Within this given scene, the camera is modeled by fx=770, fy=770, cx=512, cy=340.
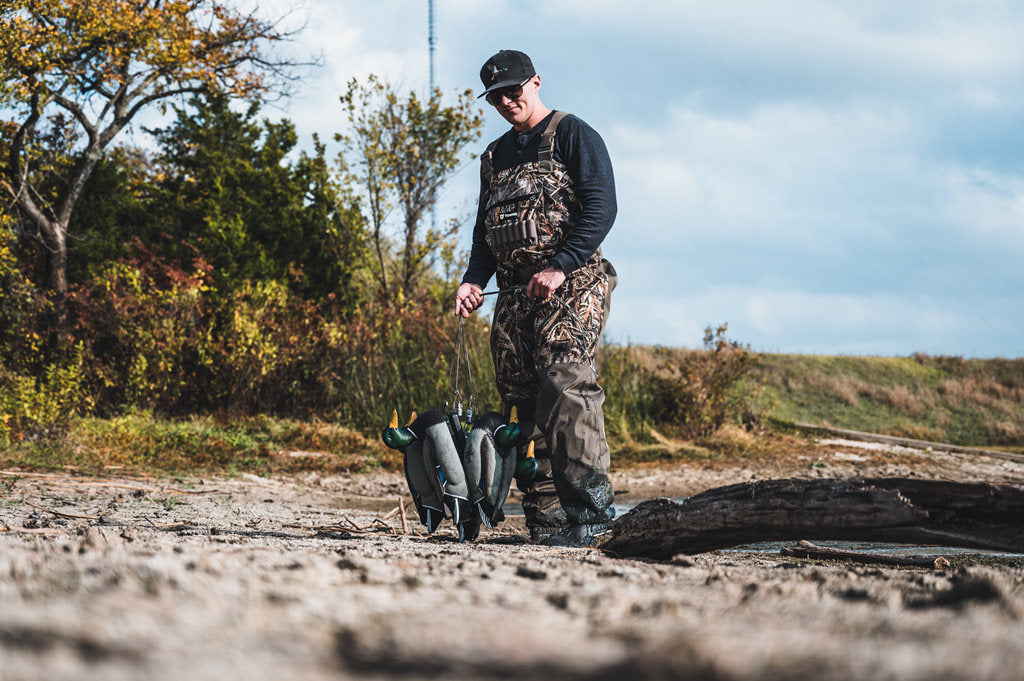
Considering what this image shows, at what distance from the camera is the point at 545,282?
3.53 meters

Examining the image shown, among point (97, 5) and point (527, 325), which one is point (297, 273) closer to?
point (97, 5)

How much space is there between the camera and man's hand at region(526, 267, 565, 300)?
354cm

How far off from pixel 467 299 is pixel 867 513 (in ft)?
6.74

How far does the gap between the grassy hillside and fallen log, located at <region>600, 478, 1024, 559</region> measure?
39.7 feet

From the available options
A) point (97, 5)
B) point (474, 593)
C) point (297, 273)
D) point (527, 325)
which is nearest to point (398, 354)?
point (297, 273)

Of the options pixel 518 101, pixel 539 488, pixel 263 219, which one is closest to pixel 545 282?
pixel 518 101

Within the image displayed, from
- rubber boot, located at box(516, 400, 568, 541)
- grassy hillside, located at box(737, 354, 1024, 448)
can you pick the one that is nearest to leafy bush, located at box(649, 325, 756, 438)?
grassy hillside, located at box(737, 354, 1024, 448)

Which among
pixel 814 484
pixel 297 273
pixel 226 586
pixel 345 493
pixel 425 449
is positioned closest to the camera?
pixel 226 586

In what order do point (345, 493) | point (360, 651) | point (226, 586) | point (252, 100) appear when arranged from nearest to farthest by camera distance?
point (360, 651) → point (226, 586) → point (345, 493) → point (252, 100)

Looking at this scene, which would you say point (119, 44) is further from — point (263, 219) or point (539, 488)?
point (539, 488)

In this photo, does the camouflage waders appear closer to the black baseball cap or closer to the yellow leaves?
the black baseball cap

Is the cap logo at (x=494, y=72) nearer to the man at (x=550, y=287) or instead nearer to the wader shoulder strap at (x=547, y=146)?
the man at (x=550, y=287)

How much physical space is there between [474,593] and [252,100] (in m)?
15.3

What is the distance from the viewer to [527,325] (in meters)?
3.81
